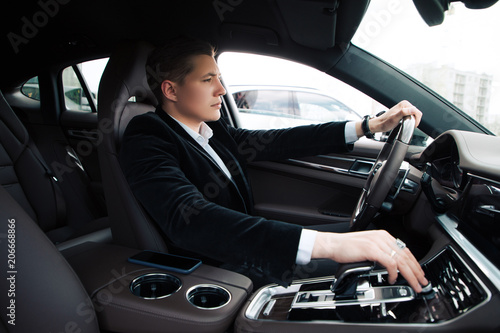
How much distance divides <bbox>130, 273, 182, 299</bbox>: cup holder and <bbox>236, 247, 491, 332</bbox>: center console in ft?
0.77

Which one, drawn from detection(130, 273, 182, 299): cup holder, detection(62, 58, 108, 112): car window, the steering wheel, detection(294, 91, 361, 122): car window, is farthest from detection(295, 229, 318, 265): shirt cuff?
detection(62, 58, 108, 112): car window

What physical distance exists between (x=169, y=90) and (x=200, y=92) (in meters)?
0.11

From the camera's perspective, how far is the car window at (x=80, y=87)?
2.62 meters

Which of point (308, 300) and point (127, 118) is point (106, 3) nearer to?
point (127, 118)

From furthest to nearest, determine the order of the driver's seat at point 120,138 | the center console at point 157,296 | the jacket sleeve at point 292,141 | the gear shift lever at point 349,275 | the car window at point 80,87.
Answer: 1. the car window at point 80,87
2. the jacket sleeve at point 292,141
3. the driver's seat at point 120,138
4. the center console at point 157,296
5. the gear shift lever at point 349,275

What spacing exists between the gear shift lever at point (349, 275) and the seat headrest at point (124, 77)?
37.2 inches

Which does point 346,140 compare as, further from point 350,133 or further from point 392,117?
point 392,117

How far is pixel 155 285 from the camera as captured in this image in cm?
113

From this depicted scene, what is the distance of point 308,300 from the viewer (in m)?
1.01

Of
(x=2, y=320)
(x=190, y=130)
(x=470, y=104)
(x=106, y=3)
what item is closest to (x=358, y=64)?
(x=470, y=104)

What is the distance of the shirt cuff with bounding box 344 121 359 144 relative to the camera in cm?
166

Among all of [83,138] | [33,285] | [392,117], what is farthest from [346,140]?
[83,138]

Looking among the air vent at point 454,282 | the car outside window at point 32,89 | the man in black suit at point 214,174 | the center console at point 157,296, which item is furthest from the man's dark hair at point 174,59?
the car outside window at point 32,89

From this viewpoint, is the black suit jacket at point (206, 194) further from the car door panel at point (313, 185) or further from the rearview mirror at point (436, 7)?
the rearview mirror at point (436, 7)
